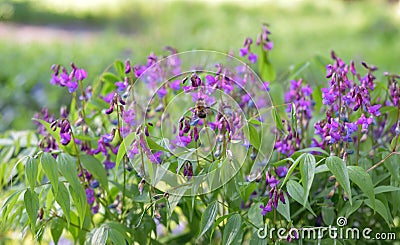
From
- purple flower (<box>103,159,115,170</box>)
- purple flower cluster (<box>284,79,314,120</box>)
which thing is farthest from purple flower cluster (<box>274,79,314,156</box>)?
purple flower (<box>103,159,115,170</box>)

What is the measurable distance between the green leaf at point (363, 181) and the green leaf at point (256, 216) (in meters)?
0.30

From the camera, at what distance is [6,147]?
8.30 feet

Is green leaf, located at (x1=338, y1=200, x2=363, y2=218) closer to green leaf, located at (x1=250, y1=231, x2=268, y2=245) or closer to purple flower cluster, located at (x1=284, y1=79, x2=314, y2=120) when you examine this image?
green leaf, located at (x1=250, y1=231, x2=268, y2=245)

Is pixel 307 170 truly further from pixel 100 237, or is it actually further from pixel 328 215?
pixel 100 237

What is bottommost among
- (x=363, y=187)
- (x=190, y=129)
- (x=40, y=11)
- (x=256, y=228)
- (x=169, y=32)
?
(x=256, y=228)

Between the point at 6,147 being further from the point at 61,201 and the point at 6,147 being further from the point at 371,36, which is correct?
the point at 371,36

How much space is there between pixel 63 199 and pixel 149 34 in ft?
27.6

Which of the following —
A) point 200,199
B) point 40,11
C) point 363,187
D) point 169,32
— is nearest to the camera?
point 363,187

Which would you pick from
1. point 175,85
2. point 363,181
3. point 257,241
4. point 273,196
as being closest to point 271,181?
point 273,196

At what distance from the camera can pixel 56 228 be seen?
2180 millimetres

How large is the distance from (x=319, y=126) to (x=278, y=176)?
0.27 metres

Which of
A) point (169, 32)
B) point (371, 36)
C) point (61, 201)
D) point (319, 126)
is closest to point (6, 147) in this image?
point (61, 201)

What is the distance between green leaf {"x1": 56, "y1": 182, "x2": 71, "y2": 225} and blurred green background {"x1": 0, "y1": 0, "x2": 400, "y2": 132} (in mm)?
2673

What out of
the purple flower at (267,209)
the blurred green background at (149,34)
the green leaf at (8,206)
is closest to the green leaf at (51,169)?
the green leaf at (8,206)
